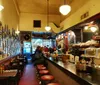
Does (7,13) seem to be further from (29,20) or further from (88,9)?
(29,20)

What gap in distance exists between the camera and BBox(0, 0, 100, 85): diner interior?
3.47 metres

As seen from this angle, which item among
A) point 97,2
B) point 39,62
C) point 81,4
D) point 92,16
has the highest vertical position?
point 81,4

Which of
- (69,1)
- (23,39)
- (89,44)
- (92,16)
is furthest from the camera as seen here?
(23,39)

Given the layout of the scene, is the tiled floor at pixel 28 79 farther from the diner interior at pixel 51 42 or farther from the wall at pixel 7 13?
the wall at pixel 7 13

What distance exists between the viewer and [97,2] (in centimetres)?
550

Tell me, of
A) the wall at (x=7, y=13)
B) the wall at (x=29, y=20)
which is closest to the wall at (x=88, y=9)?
the wall at (x=7, y=13)

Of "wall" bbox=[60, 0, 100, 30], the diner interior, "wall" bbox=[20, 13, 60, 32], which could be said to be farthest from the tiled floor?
"wall" bbox=[20, 13, 60, 32]

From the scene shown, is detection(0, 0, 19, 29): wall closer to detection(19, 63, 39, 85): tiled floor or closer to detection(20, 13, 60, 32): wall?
detection(19, 63, 39, 85): tiled floor

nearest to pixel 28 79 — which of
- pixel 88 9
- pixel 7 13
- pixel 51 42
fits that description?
pixel 7 13

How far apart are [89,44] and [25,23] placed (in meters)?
8.17

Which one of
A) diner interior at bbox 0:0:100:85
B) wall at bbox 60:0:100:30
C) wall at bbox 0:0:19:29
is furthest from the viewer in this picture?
wall at bbox 60:0:100:30

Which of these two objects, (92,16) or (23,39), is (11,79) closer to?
(92,16)

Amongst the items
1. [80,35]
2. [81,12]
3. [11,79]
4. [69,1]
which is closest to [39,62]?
[80,35]

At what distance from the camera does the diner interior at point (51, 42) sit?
3467mm
